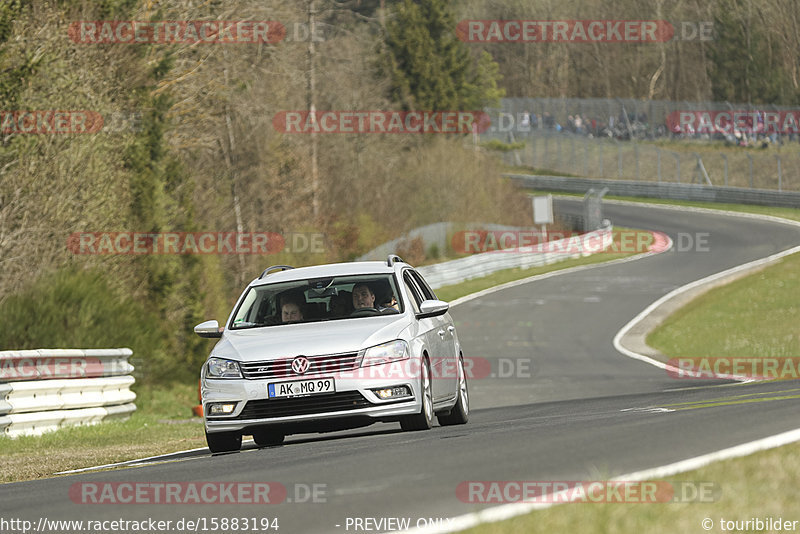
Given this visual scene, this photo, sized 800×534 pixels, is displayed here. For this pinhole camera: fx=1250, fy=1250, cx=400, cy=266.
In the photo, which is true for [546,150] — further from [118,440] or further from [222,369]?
[222,369]

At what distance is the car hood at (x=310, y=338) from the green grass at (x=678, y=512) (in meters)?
4.81

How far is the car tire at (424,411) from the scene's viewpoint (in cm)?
1141

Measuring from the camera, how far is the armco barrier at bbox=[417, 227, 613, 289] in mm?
45875

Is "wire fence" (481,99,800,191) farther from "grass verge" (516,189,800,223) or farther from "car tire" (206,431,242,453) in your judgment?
Answer: "car tire" (206,431,242,453)

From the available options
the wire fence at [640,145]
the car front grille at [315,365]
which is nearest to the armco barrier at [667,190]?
the wire fence at [640,145]

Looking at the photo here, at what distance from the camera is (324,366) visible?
1105 cm

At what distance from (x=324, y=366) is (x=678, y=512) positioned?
5.57m

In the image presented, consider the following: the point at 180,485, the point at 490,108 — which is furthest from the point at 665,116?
the point at 180,485

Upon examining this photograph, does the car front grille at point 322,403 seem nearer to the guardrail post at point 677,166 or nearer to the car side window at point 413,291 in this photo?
the car side window at point 413,291

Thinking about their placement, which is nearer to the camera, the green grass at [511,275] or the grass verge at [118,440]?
the grass verge at [118,440]

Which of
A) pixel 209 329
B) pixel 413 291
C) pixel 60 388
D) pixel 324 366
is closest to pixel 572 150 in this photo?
pixel 60 388

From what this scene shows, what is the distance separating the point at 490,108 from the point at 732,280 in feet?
237

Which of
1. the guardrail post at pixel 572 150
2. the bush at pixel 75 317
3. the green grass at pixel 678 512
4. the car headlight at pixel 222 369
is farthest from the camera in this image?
the guardrail post at pixel 572 150

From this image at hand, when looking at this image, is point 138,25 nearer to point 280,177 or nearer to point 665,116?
point 280,177
